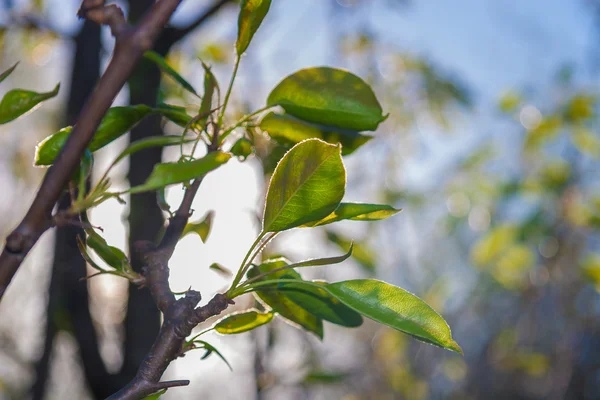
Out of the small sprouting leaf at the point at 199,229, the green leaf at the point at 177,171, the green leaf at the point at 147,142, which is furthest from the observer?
the small sprouting leaf at the point at 199,229

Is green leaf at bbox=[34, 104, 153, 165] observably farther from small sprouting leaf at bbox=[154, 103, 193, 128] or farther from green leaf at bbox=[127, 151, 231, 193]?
green leaf at bbox=[127, 151, 231, 193]

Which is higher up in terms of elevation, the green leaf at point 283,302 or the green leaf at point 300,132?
the green leaf at point 300,132

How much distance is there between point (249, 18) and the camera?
1.33 feet

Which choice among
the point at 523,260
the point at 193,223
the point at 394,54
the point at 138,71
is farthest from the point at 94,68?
the point at 523,260

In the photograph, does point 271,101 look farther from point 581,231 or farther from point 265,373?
point 581,231

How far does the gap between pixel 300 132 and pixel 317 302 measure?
0.48ft

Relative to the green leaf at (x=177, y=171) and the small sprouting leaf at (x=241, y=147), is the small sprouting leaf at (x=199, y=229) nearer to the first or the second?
the small sprouting leaf at (x=241, y=147)

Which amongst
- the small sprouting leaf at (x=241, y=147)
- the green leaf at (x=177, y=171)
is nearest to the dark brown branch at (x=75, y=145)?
the green leaf at (x=177, y=171)

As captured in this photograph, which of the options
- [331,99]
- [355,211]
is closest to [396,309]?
[355,211]

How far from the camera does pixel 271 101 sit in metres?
0.48

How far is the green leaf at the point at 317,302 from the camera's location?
463mm

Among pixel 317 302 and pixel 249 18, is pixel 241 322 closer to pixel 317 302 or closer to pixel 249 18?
pixel 317 302

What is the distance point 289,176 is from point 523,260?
2.14 meters

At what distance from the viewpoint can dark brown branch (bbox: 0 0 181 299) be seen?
0.33 m
